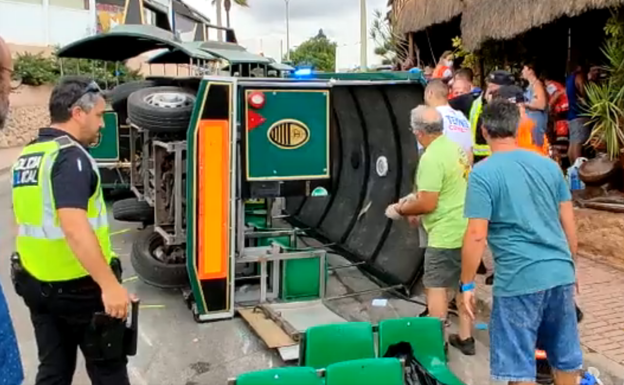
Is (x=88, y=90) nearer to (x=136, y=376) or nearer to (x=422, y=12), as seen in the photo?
(x=136, y=376)

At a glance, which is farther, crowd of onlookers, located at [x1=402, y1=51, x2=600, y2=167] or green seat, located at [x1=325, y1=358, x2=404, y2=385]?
crowd of onlookers, located at [x1=402, y1=51, x2=600, y2=167]

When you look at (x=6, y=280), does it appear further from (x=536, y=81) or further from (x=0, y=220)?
(x=536, y=81)

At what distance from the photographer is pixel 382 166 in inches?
269

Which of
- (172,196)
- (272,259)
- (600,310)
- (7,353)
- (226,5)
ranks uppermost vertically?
(226,5)

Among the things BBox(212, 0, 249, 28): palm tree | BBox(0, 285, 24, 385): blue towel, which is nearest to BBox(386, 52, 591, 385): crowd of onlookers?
BBox(0, 285, 24, 385): blue towel

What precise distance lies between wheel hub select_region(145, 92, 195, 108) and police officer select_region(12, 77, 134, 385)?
7.69ft

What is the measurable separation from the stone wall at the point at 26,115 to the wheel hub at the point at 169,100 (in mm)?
17273

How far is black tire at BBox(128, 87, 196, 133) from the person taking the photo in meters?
5.66

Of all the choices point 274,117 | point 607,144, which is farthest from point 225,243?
point 607,144

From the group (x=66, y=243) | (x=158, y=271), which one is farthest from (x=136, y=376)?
(x=66, y=243)

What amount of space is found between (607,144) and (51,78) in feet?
68.1

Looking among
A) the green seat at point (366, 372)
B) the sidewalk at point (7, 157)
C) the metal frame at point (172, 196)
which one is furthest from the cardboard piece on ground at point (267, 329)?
the sidewalk at point (7, 157)

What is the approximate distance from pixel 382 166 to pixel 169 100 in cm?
227

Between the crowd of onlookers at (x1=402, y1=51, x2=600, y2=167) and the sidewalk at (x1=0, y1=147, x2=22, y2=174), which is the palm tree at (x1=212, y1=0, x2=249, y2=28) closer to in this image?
the sidewalk at (x1=0, y1=147, x2=22, y2=174)
